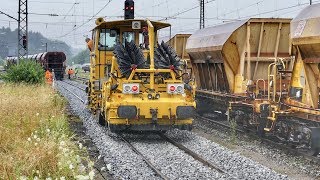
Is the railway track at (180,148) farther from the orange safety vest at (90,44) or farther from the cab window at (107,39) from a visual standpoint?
the orange safety vest at (90,44)

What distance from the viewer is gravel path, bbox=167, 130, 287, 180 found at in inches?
355

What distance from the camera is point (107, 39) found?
49.1 feet

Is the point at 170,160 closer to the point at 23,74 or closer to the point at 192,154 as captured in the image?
the point at 192,154

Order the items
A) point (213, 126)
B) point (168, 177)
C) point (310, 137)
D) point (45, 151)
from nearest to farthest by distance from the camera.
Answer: point (45, 151)
point (168, 177)
point (310, 137)
point (213, 126)

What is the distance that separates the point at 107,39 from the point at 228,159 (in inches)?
248

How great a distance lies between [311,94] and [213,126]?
5986mm

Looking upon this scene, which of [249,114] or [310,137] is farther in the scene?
[249,114]

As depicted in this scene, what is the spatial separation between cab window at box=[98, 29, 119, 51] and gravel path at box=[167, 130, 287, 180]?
3.43 metres

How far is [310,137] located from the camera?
10.5 m

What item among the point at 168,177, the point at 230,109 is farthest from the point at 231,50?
the point at 168,177

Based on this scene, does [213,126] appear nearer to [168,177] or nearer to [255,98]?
[255,98]

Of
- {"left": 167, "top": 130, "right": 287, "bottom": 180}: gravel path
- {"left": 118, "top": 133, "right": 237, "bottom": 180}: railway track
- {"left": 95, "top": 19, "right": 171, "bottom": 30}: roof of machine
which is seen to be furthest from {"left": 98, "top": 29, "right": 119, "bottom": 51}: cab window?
{"left": 167, "top": 130, "right": 287, "bottom": 180}: gravel path

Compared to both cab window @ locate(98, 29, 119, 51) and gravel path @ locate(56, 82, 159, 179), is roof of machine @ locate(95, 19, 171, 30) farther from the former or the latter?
gravel path @ locate(56, 82, 159, 179)

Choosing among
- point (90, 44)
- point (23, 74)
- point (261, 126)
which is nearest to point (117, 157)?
point (261, 126)
